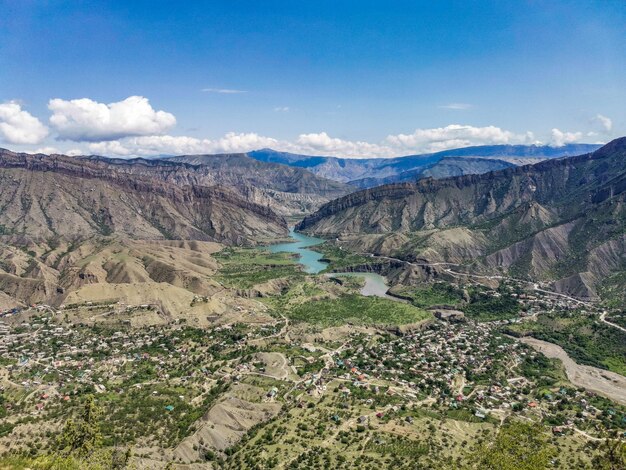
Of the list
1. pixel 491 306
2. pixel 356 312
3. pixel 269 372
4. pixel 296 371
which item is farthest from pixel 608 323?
pixel 269 372

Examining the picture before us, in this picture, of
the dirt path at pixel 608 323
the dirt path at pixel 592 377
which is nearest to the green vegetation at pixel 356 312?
the dirt path at pixel 592 377

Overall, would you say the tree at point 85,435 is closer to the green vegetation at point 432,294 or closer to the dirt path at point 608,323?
the dirt path at point 608,323

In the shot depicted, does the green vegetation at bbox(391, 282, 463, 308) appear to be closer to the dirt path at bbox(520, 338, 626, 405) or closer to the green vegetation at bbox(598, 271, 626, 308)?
the green vegetation at bbox(598, 271, 626, 308)

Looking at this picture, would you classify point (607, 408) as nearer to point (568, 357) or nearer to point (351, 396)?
point (568, 357)

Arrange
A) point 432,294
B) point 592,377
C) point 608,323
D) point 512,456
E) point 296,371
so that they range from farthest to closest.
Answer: point 432,294
point 608,323
point 592,377
point 296,371
point 512,456

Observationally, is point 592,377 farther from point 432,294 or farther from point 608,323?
point 432,294

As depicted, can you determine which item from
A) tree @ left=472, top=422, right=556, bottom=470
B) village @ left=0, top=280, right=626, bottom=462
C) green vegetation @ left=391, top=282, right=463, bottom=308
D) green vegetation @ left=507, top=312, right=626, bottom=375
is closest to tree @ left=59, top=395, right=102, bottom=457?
village @ left=0, top=280, right=626, bottom=462

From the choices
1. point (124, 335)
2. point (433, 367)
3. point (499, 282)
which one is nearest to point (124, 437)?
point (124, 335)
